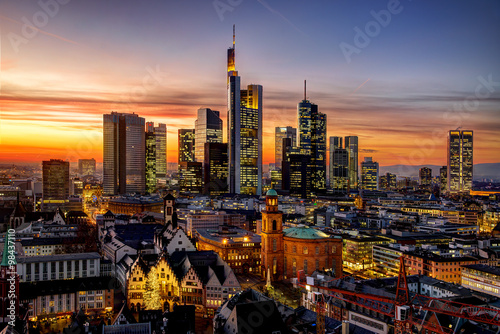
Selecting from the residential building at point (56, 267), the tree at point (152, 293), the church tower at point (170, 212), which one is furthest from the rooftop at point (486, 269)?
the residential building at point (56, 267)

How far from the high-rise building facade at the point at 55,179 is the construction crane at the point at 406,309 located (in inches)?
5285

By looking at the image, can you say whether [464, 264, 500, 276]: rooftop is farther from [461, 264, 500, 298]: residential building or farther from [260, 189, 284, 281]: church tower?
[260, 189, 284, 281]: church tower

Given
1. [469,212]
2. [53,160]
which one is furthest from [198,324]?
[53,160]

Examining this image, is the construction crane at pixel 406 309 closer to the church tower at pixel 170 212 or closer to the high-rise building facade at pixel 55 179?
the church tower at pixel 170 212

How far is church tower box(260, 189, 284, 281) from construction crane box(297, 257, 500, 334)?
745 inches

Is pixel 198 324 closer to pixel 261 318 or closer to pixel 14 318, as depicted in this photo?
pixel 261 318

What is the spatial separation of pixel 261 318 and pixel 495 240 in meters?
61.8

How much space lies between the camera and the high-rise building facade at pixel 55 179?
155125 millimetres

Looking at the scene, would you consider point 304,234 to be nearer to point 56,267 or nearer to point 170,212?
point 170,212

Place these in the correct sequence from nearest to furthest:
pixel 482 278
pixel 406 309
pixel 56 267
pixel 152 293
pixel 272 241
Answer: pixel 406 309 < pixel 152 293 < pixel 56 267 < pixel 482 278 < pixel 272 241

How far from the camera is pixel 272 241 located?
63.3 metres

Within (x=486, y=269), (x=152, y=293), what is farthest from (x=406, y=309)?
(x=486, y=269)

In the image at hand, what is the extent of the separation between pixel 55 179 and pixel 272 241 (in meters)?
119

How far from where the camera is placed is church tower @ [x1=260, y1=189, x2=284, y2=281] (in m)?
62.8
